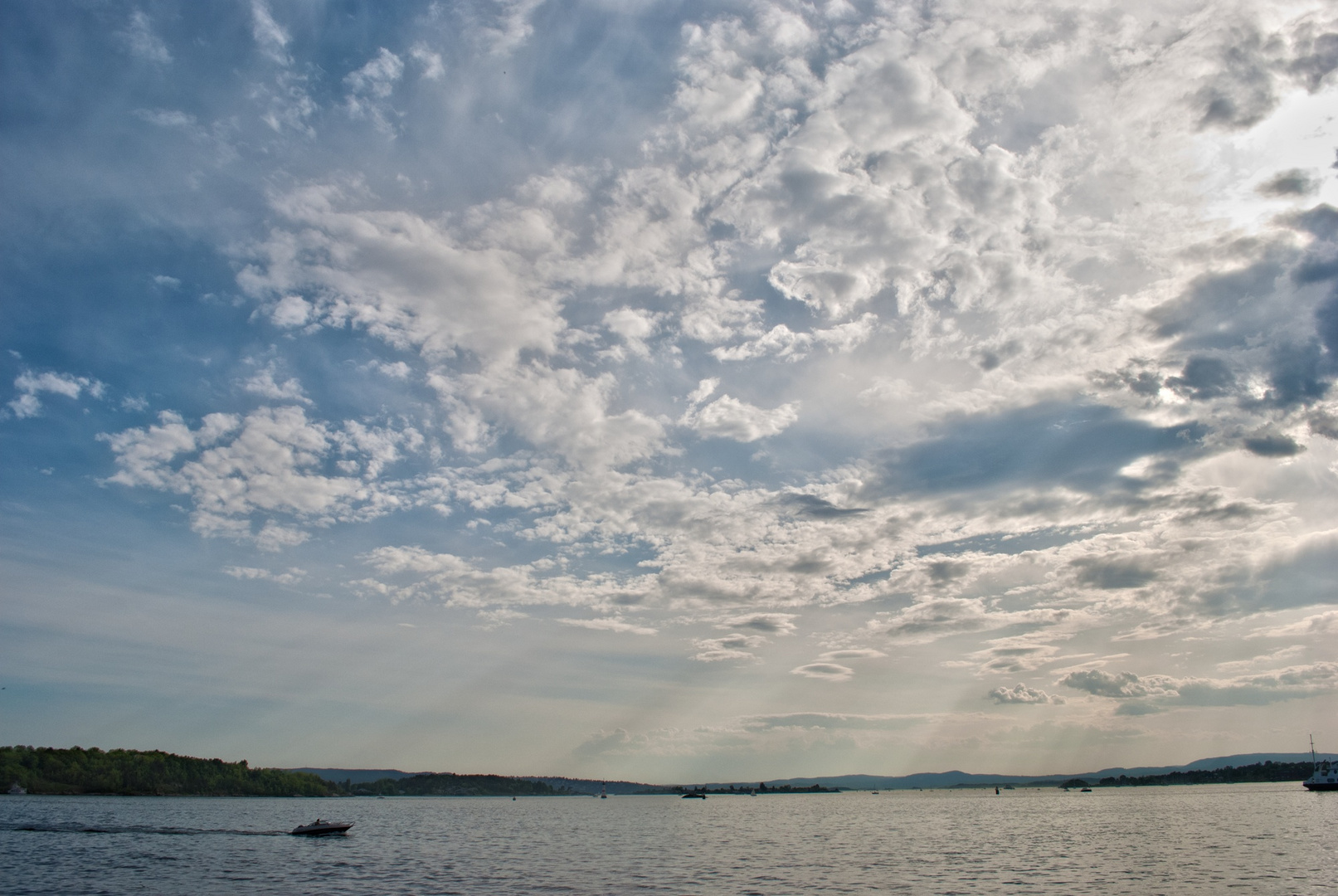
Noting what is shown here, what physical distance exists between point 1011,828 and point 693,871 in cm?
9169

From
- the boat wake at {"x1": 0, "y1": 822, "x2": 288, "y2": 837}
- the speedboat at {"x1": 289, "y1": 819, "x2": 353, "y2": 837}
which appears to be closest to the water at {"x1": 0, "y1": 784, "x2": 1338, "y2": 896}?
the boat wake at {"x1": 0, "y1": 822, "x2": 288, "y2": 837}

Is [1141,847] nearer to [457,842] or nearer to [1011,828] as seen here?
[1011,828]

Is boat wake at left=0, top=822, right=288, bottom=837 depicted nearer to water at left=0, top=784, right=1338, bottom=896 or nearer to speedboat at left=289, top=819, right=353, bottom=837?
water at left=0, top=784, right=1338, bottom=896

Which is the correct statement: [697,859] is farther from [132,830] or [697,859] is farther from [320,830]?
[132,830]

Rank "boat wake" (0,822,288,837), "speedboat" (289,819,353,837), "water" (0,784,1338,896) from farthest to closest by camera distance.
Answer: "speedboat" (289,819,353,837) < "boat wake" (0,822,288,837) < "water" (0,784,1338,896)

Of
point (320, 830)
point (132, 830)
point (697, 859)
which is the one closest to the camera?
point (697, 859)

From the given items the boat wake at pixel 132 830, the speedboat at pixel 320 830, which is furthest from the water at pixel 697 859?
the speedboat at pixel 320 830

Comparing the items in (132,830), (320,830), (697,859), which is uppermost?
(697,859)

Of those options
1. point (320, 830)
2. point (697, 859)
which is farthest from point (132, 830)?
point (697, 859)

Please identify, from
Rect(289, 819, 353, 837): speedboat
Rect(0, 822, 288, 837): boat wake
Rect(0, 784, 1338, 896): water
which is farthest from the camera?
Rect(289, 819, 353, 837): speedboat

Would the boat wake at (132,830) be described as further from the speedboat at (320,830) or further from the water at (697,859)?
the speedboat at (320,830)

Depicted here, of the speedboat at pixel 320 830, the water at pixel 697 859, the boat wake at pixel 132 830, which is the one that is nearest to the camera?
the water at pixel 697 859

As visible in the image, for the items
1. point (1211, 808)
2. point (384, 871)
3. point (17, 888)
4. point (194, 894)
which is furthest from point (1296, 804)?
point (17, 888)

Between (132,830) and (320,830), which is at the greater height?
(132,830)
